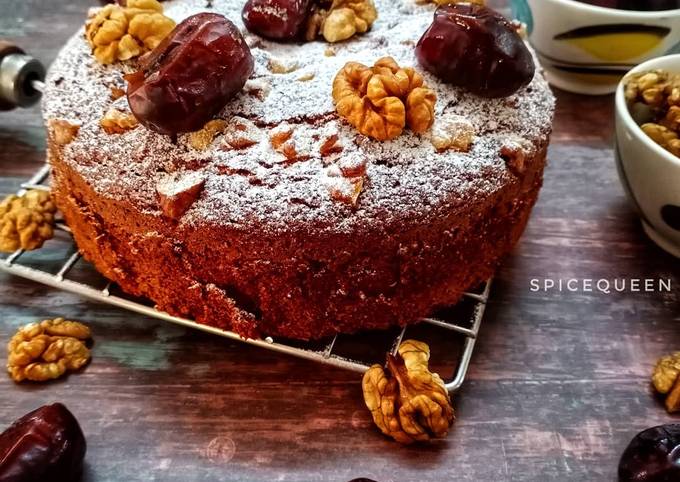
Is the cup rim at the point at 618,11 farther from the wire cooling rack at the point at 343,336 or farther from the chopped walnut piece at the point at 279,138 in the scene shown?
the chopped walnut piece at the point at 279,138

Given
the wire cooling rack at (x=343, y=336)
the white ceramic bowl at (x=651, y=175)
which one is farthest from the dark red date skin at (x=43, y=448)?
the white ceramic bowl at (x=651, y=175)

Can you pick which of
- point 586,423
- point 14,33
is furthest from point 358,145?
point 14,33

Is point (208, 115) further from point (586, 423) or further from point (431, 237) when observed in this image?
point (586, 423)

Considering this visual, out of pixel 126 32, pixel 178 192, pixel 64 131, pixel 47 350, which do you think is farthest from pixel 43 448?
pixel 126 32

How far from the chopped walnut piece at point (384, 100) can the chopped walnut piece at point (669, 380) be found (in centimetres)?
62

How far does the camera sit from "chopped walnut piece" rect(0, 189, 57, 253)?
154 centimetres

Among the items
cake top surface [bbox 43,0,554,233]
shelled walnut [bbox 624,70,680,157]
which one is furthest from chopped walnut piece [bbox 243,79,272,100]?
shelled walnut [bbox 624,70,680,157]

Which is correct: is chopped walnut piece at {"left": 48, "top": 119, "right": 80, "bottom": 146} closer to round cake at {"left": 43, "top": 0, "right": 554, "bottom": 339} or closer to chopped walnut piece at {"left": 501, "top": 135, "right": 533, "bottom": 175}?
round cake at {"left": 43, "top": 0, "right": 554, "bottom": 339}

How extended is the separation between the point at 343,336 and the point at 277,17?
2.12ft

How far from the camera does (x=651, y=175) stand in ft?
5.07

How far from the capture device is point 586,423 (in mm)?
1343

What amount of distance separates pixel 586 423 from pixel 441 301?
1.10ft

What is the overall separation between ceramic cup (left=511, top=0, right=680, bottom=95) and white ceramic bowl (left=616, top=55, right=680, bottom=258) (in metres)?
0.24

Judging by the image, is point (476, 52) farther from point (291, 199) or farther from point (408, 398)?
point (408, 398)
